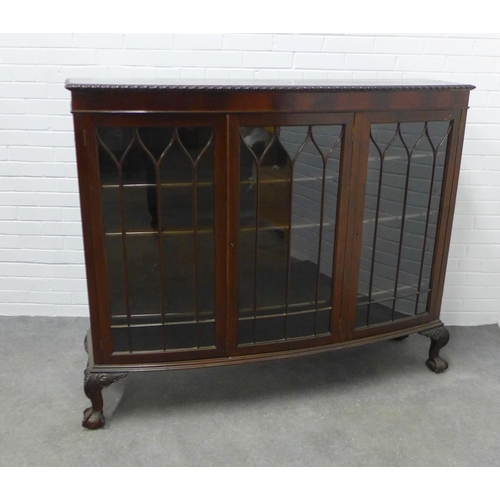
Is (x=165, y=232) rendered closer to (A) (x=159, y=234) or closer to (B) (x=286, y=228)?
(A) (x=159, y=234)

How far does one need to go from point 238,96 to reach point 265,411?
1.26 metres

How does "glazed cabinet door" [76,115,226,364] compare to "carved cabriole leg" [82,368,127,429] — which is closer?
"glazed cabinet door" [76,115,226,364]

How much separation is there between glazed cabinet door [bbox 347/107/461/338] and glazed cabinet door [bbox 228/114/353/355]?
0.32ft

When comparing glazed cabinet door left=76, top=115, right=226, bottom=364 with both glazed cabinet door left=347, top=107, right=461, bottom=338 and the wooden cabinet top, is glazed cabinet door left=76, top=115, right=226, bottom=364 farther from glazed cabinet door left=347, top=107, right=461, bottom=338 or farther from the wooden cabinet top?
glazed cabinet door left=347, top=107, right=461, bottom=338

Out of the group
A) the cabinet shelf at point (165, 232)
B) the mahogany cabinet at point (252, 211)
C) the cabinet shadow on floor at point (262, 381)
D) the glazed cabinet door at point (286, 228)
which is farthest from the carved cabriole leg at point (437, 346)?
the cabinet shelf at point (165, 232)

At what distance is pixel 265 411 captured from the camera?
2.26 meters

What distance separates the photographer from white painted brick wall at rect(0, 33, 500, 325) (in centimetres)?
258

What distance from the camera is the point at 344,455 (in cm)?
201

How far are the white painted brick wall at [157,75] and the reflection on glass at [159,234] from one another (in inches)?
34.7

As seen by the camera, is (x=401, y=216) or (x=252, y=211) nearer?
(x=252, y=211)

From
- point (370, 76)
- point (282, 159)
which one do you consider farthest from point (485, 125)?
point (282, 159)

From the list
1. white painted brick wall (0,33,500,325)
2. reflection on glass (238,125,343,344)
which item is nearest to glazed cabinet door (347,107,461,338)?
reflection on glass (238,125,343,344)

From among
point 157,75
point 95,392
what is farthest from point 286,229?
point 157,75

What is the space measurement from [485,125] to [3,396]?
256 cm
